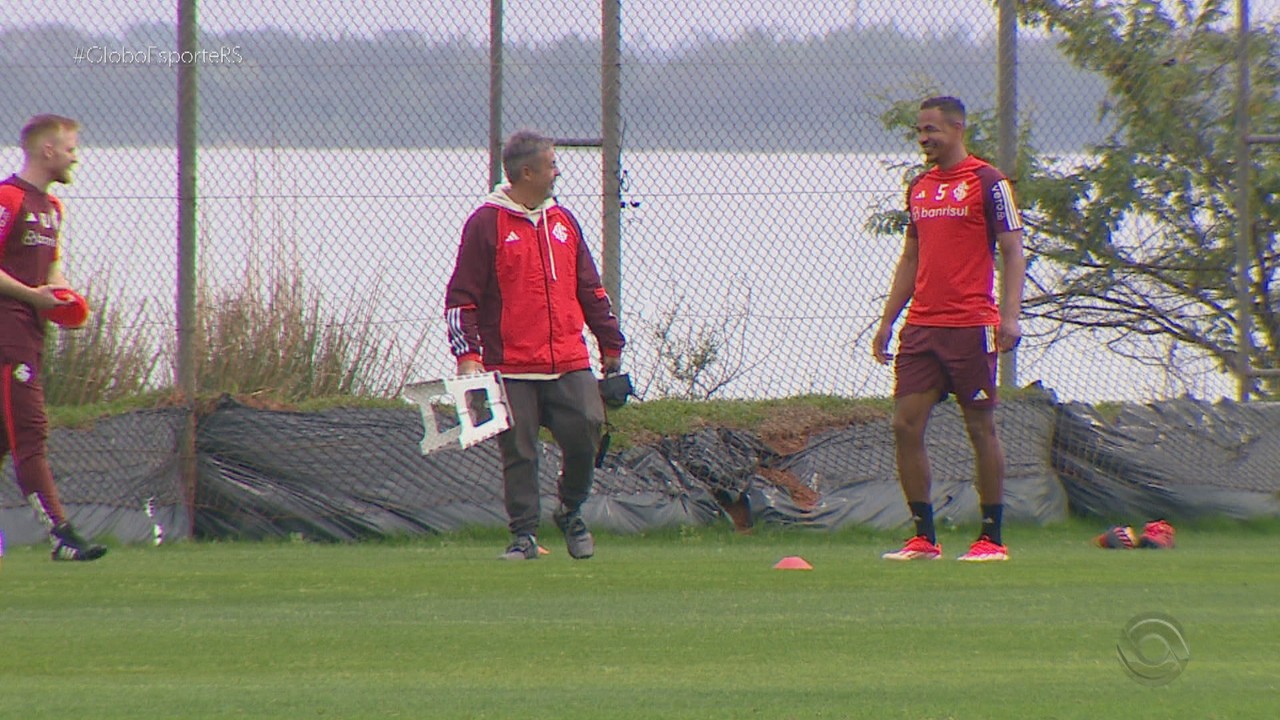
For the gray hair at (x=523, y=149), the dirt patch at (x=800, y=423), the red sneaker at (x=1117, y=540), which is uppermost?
the gray hair at (x=523, y=149)

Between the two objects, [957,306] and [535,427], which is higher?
[957,306]

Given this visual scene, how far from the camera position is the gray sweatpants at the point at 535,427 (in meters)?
7.16

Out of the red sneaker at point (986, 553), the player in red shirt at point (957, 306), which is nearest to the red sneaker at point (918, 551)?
the player in red shirt at point (957, 306)

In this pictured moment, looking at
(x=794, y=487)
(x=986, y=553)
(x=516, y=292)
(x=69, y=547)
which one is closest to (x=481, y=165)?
(x=516, y=292)

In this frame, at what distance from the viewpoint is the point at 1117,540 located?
26.8 ft

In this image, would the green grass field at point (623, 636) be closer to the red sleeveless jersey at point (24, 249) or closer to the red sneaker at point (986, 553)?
the red sneaker at point (986, 553)

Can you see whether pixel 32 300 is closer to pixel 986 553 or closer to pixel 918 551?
pixel 918 551

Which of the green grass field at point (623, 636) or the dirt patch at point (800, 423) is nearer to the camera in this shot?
the green grass field at point (623, 636)

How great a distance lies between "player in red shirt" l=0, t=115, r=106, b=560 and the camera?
6730 mm

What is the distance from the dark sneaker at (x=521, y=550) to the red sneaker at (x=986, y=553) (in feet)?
5.84

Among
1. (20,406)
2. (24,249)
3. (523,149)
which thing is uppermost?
(523,149)

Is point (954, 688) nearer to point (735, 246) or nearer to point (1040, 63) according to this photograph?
point (735, 246)

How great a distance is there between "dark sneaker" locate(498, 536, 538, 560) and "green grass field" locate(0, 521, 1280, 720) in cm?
14

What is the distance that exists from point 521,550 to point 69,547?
181cm
